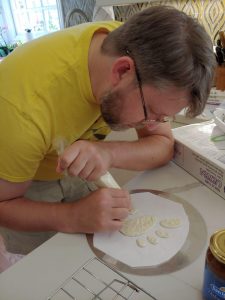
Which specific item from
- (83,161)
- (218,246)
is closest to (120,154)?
(83,161)

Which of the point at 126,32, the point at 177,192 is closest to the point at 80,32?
the point at 126,32

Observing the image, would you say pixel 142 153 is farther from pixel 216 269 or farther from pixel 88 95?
pixel 216 269

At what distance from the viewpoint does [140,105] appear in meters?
0.71

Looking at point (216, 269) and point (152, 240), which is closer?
point (216, 269)

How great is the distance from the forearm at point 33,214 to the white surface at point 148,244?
10 centimetres

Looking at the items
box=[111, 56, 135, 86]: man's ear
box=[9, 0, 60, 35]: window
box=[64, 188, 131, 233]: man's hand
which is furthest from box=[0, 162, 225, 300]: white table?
box=[9, 0, 60, 35]: window

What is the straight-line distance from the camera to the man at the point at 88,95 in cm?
62

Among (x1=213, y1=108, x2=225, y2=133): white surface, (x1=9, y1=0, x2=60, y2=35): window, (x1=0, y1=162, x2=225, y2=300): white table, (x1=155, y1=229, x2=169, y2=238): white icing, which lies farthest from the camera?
(x1=9, y1=0, x2=60, y2=35): window

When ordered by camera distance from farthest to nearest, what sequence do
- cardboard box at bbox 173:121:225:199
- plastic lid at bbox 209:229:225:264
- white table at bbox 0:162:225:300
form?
cardboard box at bbox 173:121:225:199
white table at bbox 0:162:225:300
plastic lid at bbox 209:229:225:264

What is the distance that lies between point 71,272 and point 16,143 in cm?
30

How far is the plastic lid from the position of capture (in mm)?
441

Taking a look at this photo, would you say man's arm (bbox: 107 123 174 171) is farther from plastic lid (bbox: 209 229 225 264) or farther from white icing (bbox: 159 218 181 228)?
plastic lid (bbox: 209 229 225 264)

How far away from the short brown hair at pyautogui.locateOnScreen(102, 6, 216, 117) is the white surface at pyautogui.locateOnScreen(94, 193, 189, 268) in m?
0.28

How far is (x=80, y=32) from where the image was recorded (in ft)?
2.58
